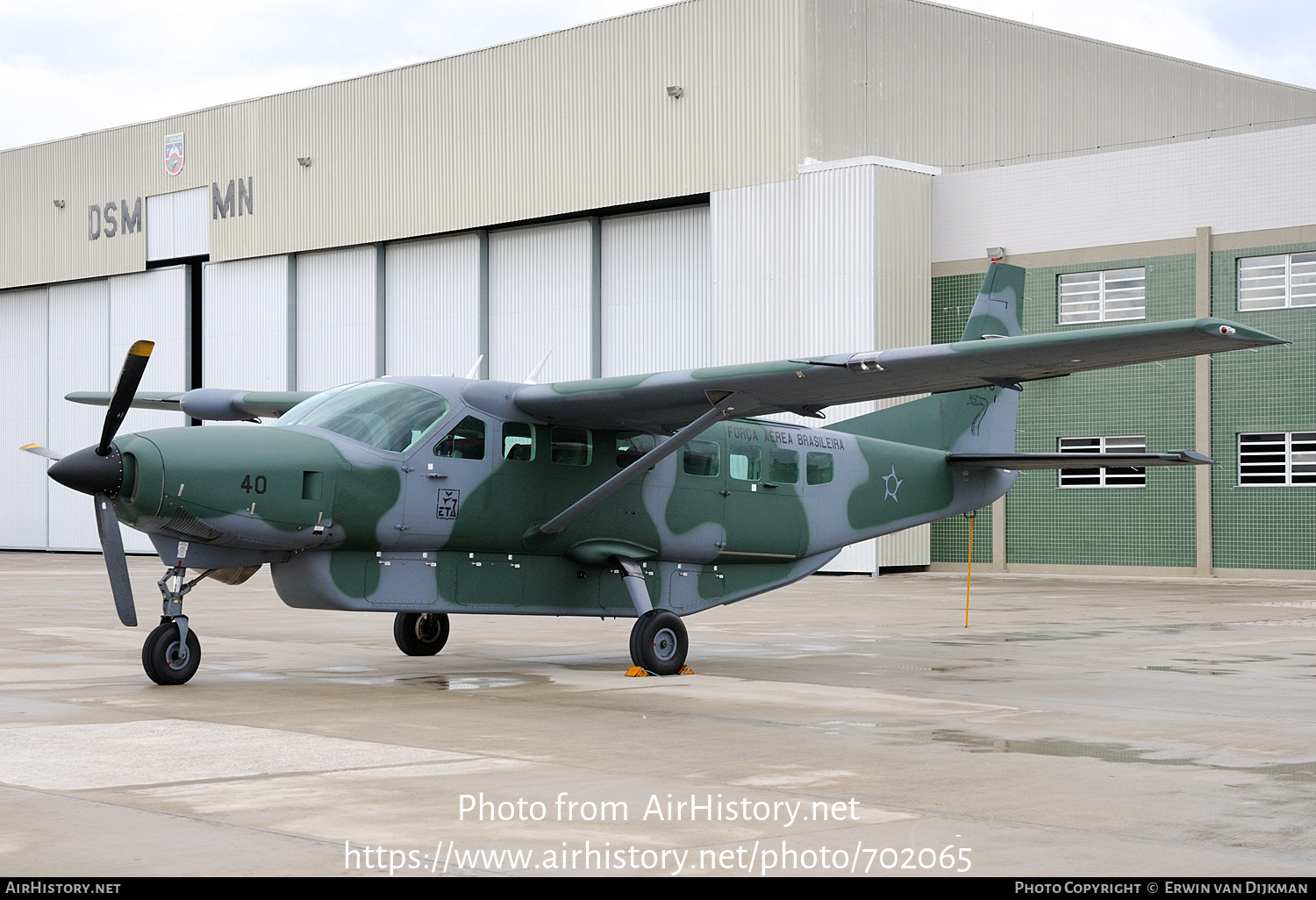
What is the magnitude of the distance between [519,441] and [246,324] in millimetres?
33777

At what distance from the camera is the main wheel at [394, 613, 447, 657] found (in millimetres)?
14562

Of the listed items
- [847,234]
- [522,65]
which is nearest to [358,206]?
[522,65]

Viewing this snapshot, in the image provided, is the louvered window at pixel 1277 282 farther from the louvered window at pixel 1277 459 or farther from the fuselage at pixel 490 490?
the fuselage at pixel 490 490

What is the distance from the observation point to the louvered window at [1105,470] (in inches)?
1211

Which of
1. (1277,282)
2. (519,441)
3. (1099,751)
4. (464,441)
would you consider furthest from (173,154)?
(1099,751)

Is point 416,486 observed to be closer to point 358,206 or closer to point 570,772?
point 570,772

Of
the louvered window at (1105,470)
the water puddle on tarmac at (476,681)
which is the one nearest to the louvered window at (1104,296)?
the louvered window at (1105,470)

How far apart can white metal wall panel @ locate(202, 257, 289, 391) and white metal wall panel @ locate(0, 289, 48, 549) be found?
715 centimetres

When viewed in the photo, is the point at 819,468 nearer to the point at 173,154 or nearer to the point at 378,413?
the point at 378,413

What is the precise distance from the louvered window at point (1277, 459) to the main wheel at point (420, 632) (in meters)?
20.5

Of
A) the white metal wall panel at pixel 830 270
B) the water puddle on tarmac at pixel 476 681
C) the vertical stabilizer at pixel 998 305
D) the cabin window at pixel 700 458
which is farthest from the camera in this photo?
the white metal wall panel at pixel 830 270

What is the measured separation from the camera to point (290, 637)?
55.4 ft
